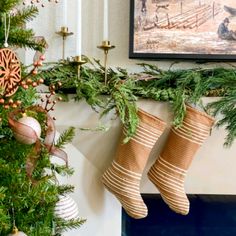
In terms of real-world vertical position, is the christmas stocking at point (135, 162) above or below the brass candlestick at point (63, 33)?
below

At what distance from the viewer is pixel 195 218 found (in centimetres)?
150

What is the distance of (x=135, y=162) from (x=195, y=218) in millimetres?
370

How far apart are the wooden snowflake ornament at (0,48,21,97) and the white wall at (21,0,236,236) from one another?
0.56 m

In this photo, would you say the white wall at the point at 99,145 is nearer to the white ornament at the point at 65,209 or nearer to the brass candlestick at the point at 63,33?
the brass candlestick at the point at 63,33

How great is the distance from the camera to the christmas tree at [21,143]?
80 centimetres

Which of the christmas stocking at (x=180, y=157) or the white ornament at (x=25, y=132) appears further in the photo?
the christmas stocking at (x=180, y=157)

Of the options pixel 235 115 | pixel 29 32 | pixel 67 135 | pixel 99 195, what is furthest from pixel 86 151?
pixel 29 32

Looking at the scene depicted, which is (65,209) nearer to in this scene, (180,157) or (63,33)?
(180,157)

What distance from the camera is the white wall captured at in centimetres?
138

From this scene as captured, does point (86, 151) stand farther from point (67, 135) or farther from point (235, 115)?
point (235, 115)

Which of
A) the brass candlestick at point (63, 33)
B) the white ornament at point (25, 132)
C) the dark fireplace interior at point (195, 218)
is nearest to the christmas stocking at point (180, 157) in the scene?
the dark fireplace interior at point (195, 218)

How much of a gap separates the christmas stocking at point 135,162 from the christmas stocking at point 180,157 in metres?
0.06

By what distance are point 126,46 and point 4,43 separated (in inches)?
26.1

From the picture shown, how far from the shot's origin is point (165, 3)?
4.61ft
